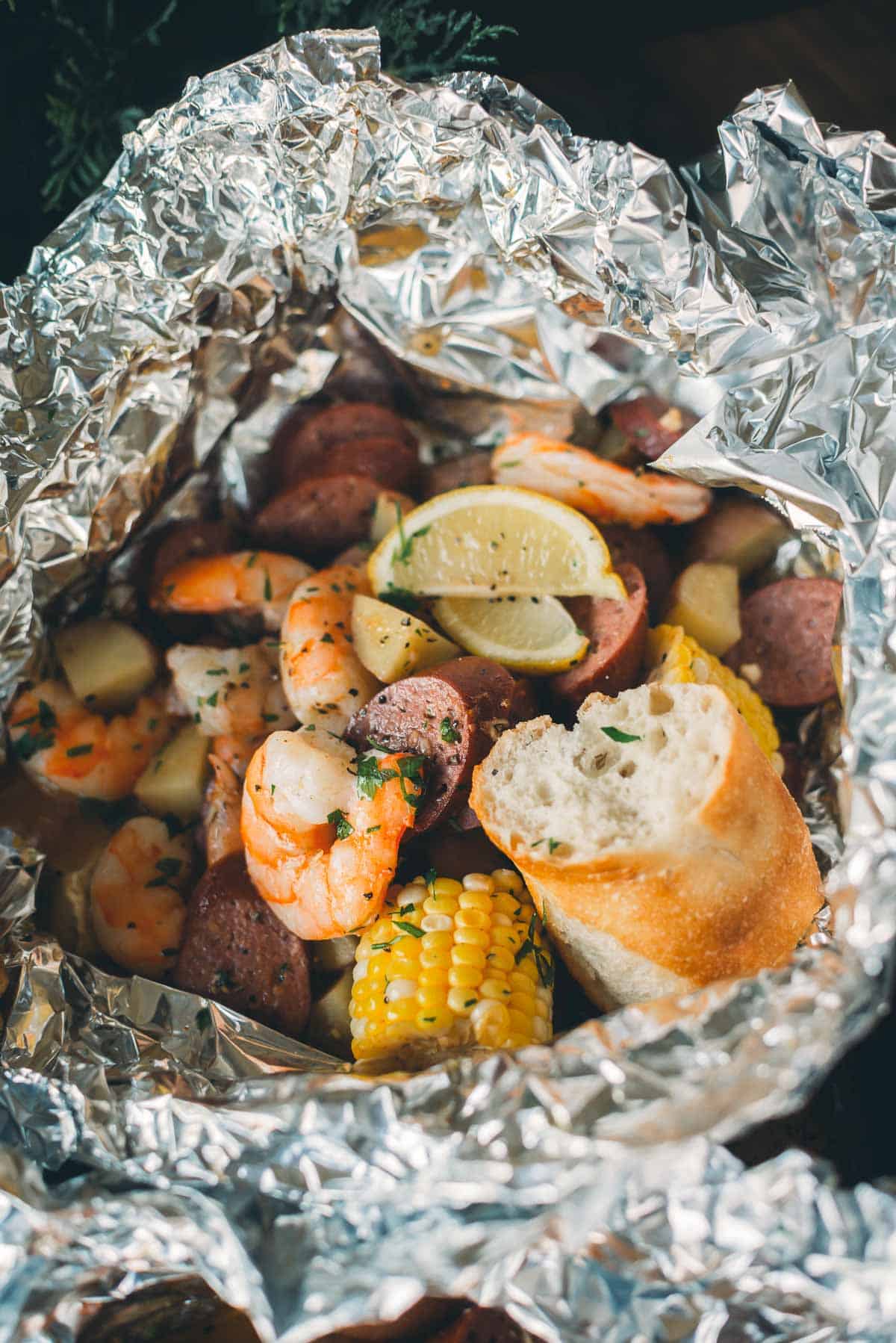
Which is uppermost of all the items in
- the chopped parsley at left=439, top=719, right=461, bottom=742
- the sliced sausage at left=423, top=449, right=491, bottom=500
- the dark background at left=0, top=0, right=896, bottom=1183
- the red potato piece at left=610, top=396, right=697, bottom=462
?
the dark background at left=0, top=0, right=896, bottom=1183

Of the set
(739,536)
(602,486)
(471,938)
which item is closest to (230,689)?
(471,938)

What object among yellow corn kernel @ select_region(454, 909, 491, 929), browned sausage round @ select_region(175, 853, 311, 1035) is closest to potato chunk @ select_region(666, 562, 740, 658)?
yellow corn kernel @ select_region(454, 909, 491, 929)

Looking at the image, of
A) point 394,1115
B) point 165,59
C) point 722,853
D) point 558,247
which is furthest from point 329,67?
point 394,1115

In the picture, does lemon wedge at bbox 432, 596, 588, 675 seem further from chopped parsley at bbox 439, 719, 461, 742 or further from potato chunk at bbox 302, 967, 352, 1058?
potato chunk at bbox 302, 967, 352, 1058

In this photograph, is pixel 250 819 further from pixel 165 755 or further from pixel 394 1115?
pixel 394 1115

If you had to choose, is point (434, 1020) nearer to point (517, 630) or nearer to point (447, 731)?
point (447, 731)
